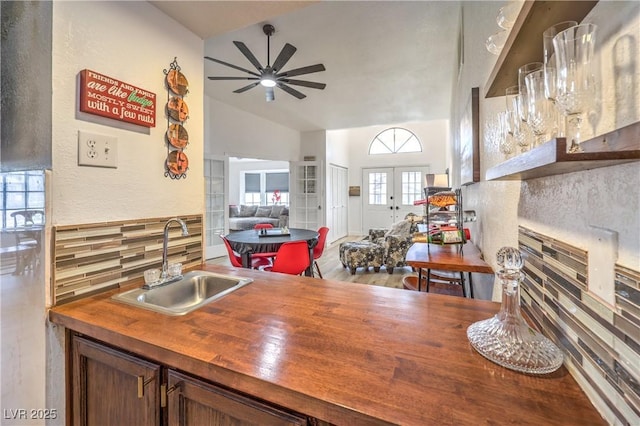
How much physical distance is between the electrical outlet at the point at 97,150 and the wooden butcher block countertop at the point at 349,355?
21.9 inches

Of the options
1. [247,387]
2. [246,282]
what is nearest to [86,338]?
[246,282]

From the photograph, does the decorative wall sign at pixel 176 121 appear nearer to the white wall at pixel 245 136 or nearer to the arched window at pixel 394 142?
the white wall at pixel 245 136

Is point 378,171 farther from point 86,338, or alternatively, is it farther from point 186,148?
point 86,338

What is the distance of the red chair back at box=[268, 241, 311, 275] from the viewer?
8.13 feet

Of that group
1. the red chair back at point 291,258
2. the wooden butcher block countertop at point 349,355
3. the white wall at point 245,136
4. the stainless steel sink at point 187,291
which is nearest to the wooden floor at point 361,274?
the red chair back at point 291,258

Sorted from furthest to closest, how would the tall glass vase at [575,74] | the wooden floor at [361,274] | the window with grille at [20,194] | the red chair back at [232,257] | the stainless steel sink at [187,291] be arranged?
the wooden floor at [361,274] → the red chair back at [232,257] → the stainless steel sink at [187,291] → the window with grille at [20,194] → the tall glass vase at [575,74]

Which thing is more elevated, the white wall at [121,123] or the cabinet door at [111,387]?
the white wall at [121,123]

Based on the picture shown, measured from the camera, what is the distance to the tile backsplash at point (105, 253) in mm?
1068

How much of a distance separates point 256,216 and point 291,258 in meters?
6.24

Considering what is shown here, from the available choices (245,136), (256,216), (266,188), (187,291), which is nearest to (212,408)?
(187,291)

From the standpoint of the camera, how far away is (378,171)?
7863mm

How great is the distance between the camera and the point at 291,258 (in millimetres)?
2527

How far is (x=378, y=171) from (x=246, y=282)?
6.99m

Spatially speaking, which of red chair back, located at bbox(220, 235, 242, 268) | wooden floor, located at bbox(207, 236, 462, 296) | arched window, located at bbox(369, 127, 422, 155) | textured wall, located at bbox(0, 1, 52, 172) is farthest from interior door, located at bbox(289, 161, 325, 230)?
textured wall, located at bbox(0, 1, 52, 172)
